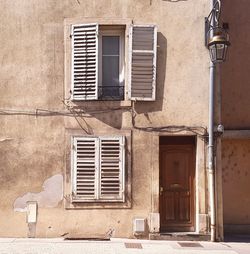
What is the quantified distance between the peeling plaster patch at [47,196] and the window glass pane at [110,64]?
2.16 metres

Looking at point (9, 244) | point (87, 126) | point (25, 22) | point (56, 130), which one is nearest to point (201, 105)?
point (87, 126)

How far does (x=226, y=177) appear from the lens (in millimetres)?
12219

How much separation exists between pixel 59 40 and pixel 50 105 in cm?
140

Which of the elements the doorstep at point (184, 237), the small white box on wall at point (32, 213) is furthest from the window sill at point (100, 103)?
the doorstep at point (184, 237)

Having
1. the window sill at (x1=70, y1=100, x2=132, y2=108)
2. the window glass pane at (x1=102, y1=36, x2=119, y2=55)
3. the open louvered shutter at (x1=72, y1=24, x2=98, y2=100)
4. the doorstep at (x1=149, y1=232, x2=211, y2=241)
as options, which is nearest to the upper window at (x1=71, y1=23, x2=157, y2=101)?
the open louvered shutter at (x1=72, y1=24, x2=98, y2=100)

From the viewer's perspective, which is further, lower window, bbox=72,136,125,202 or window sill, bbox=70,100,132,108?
window sill, bbox=70,100,132,108

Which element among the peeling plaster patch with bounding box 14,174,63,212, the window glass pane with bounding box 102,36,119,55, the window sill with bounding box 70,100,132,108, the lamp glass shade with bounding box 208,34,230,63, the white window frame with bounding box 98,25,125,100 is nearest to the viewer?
the lamp glass shade with bounding box 208,34,230,63

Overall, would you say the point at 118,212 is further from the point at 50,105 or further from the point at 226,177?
the point at 226,177

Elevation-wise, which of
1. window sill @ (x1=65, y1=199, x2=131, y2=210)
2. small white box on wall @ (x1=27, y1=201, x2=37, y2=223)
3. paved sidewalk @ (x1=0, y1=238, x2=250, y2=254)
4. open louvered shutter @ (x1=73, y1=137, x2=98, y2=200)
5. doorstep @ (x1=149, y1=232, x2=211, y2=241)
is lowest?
paved sidewalk @ (x1=0, y1=238, x2=250, y2=254)

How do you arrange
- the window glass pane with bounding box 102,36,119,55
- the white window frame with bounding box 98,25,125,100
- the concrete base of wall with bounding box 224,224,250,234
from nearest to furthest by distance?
the white window frame with bounding box 98,25,125,100 < the window glass pane with bounding box 102,36,119,55 < the concrete base of wall with bounding box 224,224,250,234

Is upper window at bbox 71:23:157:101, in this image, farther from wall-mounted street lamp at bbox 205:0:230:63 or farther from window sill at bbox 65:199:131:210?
window sill at bbox 65:199:131:210

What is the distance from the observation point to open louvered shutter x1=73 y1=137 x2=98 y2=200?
10211mm

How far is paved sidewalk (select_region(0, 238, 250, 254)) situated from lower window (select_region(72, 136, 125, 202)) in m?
0.95

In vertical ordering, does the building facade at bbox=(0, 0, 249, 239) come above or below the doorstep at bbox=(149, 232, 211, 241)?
above
